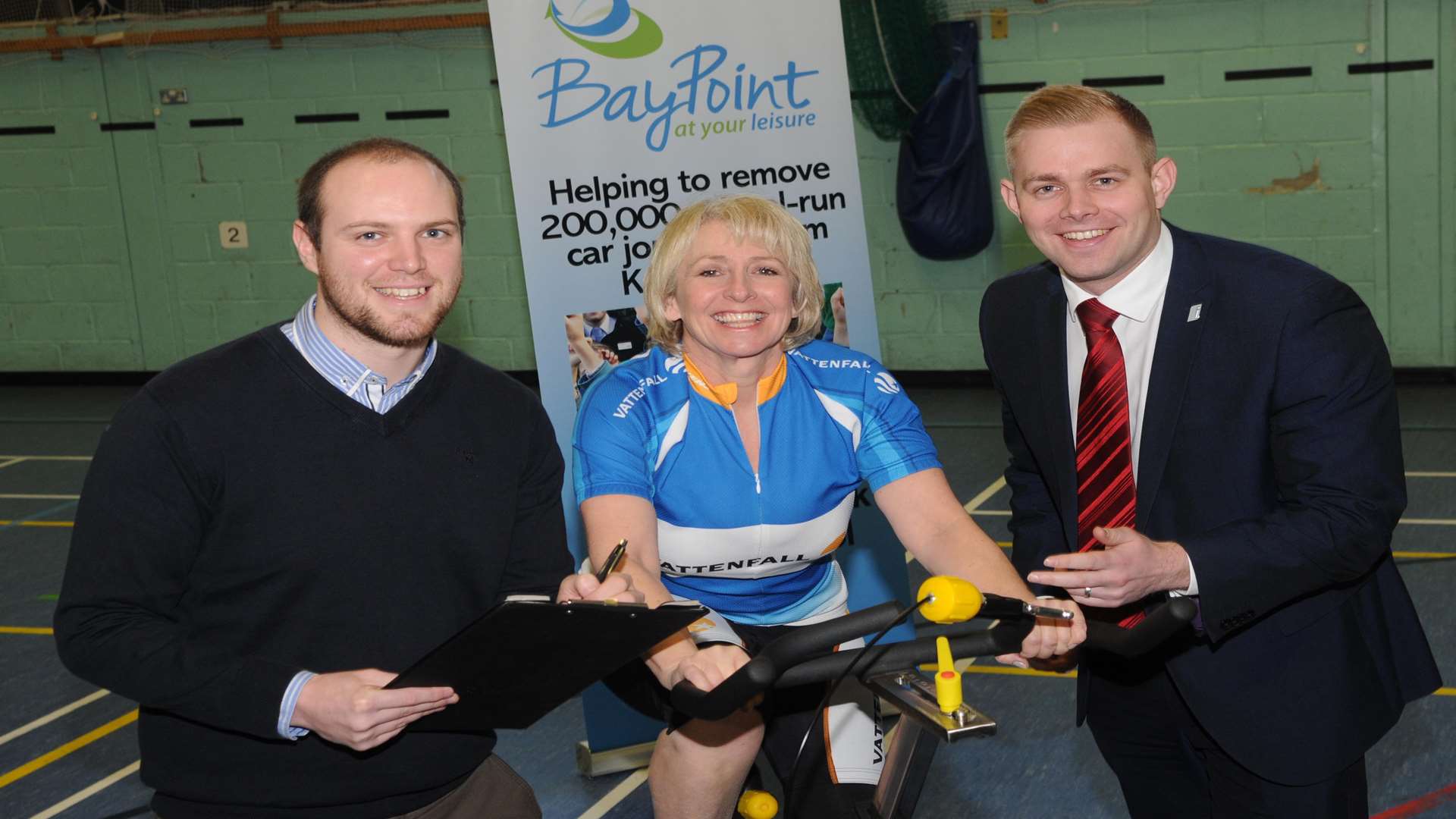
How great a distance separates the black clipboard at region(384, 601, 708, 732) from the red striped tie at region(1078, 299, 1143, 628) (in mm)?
748

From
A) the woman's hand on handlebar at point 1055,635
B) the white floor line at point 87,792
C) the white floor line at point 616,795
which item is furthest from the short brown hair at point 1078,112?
the white floor line at point 87,792

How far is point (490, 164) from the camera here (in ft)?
28.7

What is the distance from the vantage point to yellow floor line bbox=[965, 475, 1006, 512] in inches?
228

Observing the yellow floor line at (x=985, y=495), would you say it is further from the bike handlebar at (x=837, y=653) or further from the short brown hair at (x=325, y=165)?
the short brown hair at (x=325, y=165)

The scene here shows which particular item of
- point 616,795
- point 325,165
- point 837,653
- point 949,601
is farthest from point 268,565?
point 616,795

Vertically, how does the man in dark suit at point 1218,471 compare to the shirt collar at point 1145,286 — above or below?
below

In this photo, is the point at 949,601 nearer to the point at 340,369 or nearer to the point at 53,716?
the point at 340,369

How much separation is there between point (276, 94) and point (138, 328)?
2005 millimetres

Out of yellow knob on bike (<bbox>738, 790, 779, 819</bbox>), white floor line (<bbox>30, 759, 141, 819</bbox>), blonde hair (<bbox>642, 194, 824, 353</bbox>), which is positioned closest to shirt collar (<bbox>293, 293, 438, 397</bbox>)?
blonde hair (<bbox>642, 194, 824, 353</bbox>)

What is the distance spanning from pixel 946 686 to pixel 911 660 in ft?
0.45

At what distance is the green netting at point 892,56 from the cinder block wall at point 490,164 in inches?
Answer: 13.1

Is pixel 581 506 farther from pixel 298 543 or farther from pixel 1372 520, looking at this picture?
pixel 1372 520

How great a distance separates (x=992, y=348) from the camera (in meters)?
2.38

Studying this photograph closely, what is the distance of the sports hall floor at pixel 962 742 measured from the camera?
3326 millimetres
